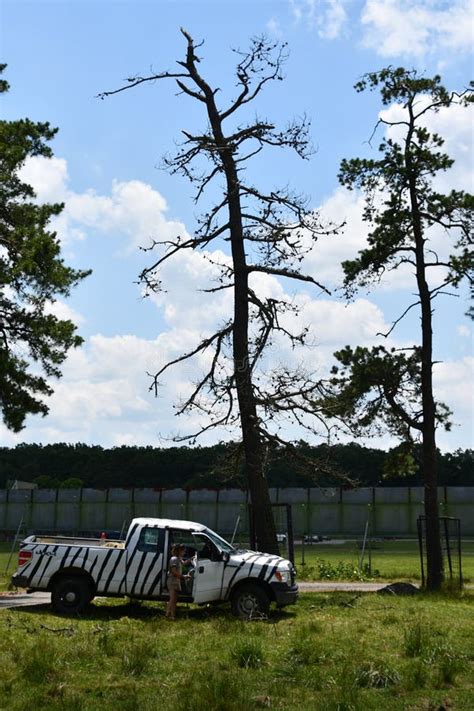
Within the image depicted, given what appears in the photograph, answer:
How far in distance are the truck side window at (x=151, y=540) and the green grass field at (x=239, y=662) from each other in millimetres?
1356

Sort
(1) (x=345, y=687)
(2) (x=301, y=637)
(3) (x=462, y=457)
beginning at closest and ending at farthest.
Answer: (1) (x=345, y=687), (2) (x=301, y=637), (3) (x=462, y=457)

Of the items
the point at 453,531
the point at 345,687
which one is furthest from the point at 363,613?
the point at 453,531

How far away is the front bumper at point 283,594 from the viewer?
18.0 m

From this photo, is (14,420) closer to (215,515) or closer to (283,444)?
(283,444)

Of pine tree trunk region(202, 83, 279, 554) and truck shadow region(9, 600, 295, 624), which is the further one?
pine tree trunk region(202, 83, 279, 554)

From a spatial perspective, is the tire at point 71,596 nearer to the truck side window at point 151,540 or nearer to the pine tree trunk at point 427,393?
the truck side window at point 151,540

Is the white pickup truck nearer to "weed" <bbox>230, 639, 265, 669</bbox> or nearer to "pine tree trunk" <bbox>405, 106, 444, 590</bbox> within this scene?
"weed" <bbox>230, 639, 265, 669</bbox>

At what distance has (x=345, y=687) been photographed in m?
10.8

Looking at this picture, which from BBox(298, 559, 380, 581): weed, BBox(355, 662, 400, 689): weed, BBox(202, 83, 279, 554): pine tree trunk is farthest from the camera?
BBox(298, 559, 380, 581): weed

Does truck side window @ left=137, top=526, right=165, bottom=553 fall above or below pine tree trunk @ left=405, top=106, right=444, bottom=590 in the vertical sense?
below

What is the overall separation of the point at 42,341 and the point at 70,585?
9.48 metres

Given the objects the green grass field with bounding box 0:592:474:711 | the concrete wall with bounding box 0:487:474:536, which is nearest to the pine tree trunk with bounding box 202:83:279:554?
the green grass field with bounding box 0:592:474:711

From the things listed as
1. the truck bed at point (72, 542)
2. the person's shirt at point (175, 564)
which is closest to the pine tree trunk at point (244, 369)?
the truck bed at point (72, 542)

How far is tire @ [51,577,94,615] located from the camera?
18281mm
